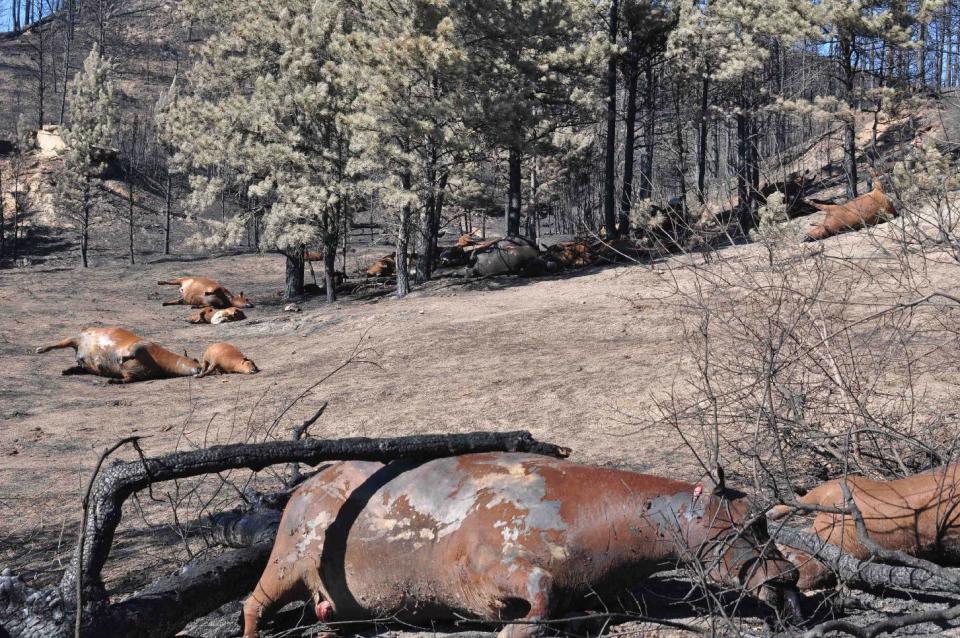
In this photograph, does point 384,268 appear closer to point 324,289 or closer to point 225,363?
point 324,289

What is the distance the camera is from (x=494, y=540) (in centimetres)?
367

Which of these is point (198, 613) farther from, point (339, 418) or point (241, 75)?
point (241, 75)

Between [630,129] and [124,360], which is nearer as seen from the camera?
[124,360]

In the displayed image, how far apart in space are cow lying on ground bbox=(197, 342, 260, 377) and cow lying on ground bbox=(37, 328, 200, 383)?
0.33 m

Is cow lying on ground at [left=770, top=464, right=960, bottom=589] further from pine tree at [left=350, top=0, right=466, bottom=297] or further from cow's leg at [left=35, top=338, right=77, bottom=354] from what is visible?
pine tree at [left=350, top=0, right=466, bottom=297]

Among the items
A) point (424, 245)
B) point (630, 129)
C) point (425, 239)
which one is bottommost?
point (424, 245)

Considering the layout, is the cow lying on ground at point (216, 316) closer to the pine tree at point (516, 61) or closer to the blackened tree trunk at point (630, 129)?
the pine tree at point (516, 61)

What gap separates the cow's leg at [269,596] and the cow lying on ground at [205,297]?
1739cm

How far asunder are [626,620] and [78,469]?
605 cm

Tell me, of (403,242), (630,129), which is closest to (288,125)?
(403,242)

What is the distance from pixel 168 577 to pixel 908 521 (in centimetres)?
361

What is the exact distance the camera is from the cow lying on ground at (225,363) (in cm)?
1291

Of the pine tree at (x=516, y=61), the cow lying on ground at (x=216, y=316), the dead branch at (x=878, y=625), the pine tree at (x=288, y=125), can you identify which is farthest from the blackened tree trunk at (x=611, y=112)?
the dead branch at (x=878, y=625)

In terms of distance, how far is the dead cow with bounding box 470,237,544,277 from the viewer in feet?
66.7
